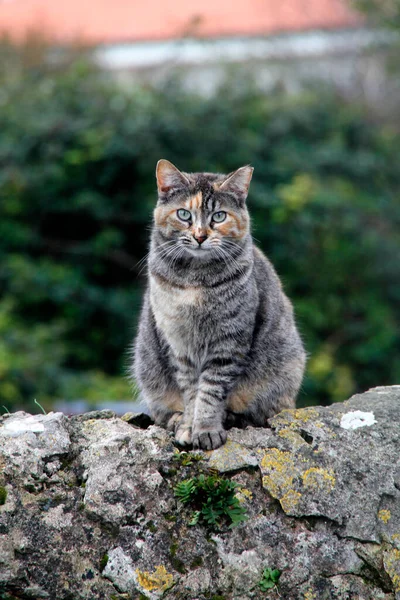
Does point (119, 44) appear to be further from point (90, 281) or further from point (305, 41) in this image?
point (90, 281)

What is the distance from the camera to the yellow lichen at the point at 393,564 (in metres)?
3.02

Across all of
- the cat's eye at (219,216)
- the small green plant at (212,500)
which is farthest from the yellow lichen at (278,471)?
the cat's eye at (219,216)

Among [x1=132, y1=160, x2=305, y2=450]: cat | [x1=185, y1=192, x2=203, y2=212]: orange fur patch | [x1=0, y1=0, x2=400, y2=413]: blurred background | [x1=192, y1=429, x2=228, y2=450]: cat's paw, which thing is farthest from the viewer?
[x1=0, y1=0, x2=400, y2=413]: blurred background

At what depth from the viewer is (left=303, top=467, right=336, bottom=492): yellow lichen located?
10.6 feet

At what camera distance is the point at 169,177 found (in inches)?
154

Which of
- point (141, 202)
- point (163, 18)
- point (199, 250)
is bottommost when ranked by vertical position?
point (141, 202)

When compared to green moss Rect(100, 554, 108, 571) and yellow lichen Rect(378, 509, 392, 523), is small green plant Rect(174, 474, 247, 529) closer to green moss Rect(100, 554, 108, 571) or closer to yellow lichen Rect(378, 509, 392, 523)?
green moss Rect(100, 554, 108, 571)

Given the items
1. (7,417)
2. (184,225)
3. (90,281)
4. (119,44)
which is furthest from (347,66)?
(7,417)

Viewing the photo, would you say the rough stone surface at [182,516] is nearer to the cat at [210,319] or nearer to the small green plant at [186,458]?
the small green plant at [186,458]

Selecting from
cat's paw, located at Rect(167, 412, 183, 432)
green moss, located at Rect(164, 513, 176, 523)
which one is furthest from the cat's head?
green moss, located at Rect(164, 513, 176, 523)

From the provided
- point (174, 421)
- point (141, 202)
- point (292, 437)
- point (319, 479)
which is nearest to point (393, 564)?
point (319, 479)

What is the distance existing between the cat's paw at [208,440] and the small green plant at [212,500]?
216mm

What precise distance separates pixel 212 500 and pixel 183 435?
42 centimetres

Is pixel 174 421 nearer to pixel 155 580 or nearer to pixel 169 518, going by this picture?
pixel 169 518
